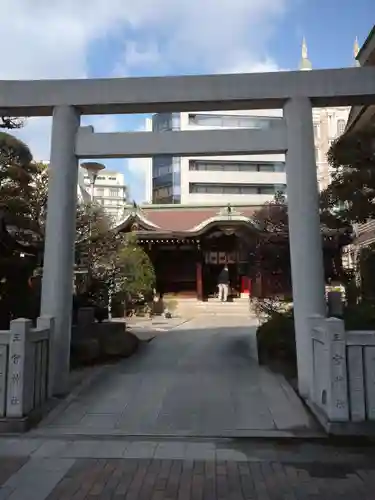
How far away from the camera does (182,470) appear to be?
4.09 meters

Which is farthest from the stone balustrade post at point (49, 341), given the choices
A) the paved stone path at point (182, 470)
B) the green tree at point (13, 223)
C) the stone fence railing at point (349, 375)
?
the stone fence railing at point (349, 375)

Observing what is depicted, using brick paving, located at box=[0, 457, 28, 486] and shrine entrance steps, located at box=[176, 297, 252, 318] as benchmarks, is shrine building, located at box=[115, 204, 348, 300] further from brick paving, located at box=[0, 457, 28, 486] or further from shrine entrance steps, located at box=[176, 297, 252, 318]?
brick paving, located at box=[0, 457, 28, 486]

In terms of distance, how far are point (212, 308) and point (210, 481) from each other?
18154 mm

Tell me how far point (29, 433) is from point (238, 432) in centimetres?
234

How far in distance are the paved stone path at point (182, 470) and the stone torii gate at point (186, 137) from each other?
1.90 m

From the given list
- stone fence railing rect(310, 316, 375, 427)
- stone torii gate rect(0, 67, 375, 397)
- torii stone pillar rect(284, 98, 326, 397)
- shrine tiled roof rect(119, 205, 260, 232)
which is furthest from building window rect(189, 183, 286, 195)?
stone fence railing rect(310, 316, 375, 427)

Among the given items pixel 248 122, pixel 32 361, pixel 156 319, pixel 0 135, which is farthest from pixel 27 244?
pixel 248 122

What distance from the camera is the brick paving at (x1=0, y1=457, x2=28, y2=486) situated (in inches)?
156

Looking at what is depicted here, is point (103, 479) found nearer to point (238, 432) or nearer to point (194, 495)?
point (194, 495)

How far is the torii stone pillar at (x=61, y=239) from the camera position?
6.53 meters

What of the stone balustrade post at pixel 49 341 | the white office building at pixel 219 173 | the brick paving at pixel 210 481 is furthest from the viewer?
the white office building at pixel 219 173

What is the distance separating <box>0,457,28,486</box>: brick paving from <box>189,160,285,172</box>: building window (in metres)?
48.1

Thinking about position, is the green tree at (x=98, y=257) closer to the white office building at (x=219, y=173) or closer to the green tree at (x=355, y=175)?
the green tree at (x=355, y=175)

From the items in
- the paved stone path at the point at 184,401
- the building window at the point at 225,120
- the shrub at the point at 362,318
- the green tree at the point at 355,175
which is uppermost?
the building window at the point at 225,120
